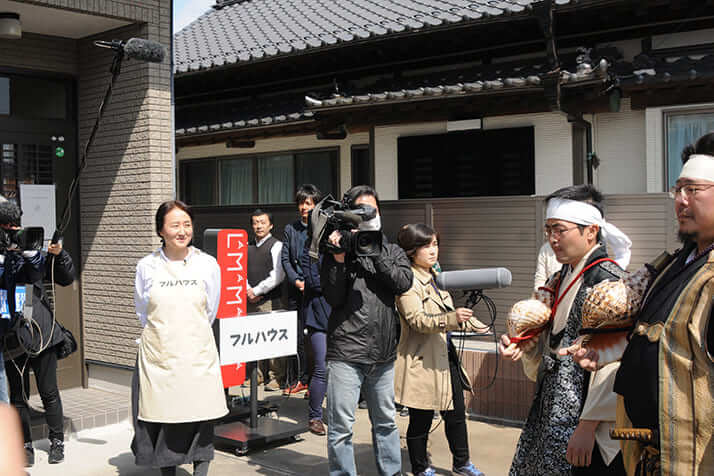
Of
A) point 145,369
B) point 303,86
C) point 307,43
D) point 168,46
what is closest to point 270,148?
point 303,86

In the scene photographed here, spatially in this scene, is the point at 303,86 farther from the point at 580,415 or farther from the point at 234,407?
the point at 580,415

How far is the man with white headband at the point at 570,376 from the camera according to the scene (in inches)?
114

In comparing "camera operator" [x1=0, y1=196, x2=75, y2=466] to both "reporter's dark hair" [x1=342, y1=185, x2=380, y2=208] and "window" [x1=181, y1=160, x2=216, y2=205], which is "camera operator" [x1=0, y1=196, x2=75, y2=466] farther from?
"window" [x1=181, y1=160, x2=216, y2=205]

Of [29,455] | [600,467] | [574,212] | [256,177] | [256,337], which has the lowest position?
[29,455]

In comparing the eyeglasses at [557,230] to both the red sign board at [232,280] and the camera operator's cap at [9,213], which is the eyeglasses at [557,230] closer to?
the red sign board at [232,280]

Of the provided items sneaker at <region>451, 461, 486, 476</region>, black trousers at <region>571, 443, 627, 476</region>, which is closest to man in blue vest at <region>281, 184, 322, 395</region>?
sneaker at <region>451, 461, 486, 476</region>

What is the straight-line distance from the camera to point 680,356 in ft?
7.25

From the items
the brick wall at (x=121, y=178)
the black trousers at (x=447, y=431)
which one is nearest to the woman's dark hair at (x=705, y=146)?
the black trousers at (x=447, y=431)

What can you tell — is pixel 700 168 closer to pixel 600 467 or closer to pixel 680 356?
pixel 680 356

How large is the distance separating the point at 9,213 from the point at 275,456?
280cm

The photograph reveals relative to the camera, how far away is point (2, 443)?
122 centimetres

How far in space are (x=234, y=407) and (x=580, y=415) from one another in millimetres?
4246

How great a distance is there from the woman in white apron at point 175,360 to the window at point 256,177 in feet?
19.8

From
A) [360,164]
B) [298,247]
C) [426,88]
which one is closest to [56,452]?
[298,247]
